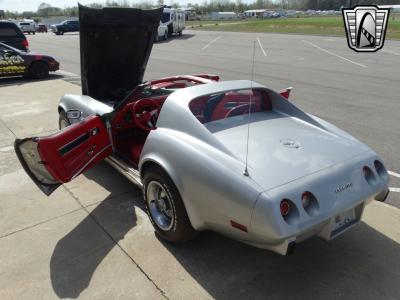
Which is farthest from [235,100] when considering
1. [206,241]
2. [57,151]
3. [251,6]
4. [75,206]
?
[251,6]

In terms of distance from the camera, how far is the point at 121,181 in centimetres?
490

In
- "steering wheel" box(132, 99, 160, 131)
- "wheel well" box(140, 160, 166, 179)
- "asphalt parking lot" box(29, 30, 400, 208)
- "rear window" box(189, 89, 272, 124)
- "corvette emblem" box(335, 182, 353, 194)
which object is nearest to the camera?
"corvette emblem" box(335, 182, 353, 194)

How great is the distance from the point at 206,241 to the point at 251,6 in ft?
613

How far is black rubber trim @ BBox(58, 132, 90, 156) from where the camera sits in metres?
3.88

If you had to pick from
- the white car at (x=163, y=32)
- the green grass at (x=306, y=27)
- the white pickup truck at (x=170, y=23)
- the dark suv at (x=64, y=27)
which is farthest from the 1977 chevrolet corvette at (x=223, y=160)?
the dark suv at (x=64, y=27)

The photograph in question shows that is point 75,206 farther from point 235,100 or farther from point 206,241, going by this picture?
point 235,100

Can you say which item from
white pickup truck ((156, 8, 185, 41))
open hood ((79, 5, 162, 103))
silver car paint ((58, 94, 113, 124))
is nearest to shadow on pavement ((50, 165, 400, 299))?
silver car paint ((58, 94, 113, 124))

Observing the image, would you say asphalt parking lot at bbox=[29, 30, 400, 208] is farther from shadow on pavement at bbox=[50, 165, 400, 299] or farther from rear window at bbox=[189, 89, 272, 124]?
shadow on pavement at bbox=[50, 165, 400, 299]

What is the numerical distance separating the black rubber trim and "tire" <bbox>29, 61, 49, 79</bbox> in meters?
10.1

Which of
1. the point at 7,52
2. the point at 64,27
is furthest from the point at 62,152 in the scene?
the point at 64,27

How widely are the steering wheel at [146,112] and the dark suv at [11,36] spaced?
1259 cm

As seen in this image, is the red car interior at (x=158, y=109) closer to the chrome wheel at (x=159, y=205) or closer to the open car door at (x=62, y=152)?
the open car door at (x=62, y=152)

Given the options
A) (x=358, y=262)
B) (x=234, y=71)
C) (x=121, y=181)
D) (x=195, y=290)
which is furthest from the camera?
(x=234, y=71)

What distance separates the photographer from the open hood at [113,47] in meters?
4.80
